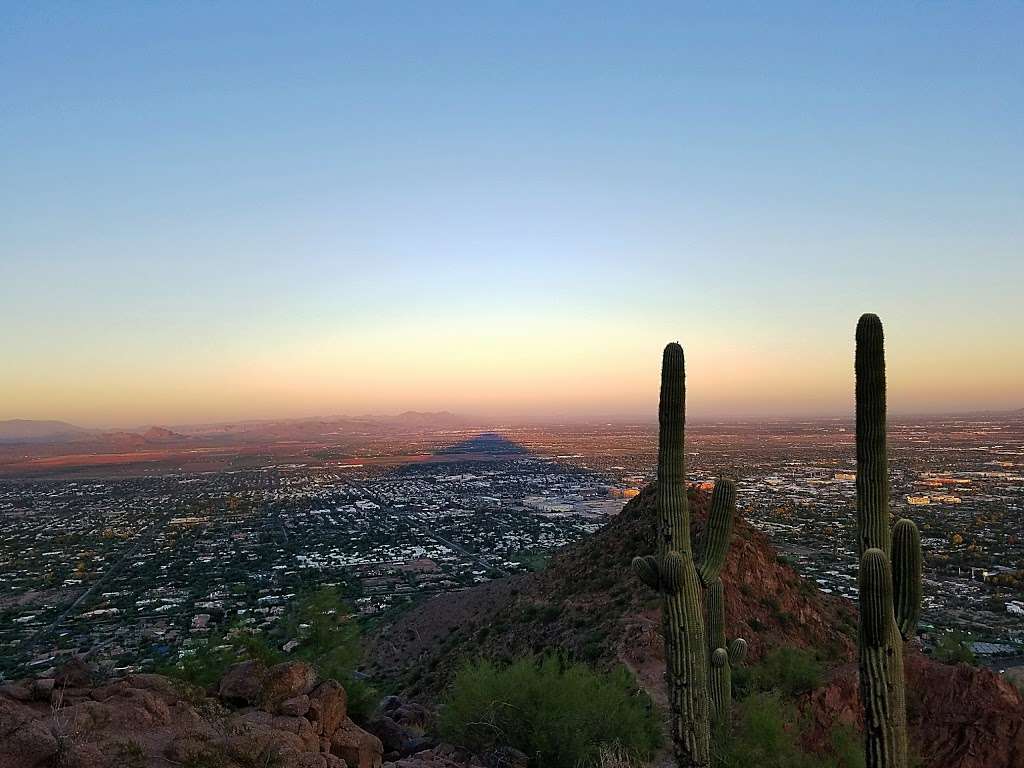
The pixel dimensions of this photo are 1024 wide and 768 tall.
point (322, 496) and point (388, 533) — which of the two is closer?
point (388, 533)

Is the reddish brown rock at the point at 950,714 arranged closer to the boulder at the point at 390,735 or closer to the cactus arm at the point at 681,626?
the cactus arm at the point at 681,626

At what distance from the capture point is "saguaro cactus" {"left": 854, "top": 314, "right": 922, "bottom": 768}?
8281 millimetres

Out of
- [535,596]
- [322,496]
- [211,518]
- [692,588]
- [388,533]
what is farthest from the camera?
[322,496]

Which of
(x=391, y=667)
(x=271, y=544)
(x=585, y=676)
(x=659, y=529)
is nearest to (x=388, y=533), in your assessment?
(x=271, y=544)

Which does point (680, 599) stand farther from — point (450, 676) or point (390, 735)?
point (450, 676)

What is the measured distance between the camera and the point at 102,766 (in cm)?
808

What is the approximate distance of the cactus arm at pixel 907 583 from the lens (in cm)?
847

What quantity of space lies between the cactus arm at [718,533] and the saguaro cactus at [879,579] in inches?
86.6

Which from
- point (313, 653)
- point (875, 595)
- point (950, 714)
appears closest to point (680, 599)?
point (875, 595)

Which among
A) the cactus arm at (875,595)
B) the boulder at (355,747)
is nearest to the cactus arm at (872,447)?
the cactus arm at (875,595)

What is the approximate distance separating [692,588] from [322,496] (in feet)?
282

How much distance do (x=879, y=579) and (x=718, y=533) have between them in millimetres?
2946

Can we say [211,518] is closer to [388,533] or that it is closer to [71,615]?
[388,533]

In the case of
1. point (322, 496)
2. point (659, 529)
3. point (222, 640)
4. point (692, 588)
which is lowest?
point (322, 496)
